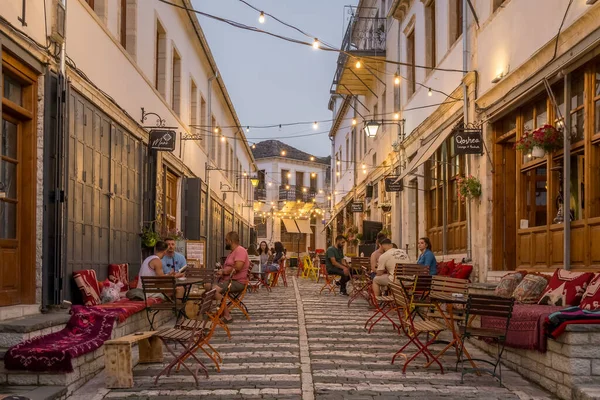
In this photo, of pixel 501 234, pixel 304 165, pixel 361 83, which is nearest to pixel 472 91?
pixel 501 234

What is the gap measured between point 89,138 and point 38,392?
515cm

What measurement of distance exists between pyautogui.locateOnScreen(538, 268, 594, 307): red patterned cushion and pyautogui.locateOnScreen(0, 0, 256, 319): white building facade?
→ 18.6 ft

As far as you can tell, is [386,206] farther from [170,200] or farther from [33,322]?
[33,322]

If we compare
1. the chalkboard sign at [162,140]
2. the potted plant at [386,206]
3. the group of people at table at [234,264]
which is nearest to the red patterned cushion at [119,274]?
the group of people at table at [234,264]

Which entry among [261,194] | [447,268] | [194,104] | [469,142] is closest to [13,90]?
[469,142]

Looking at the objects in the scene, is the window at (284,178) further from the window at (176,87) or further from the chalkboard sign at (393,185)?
the chalkboard sign at (393,185)

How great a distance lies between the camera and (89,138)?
10.1 meters

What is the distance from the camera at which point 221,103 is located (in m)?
28.1

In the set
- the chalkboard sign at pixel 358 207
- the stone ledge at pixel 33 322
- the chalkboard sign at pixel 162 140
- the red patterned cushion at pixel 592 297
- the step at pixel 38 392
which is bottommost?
the step at pixel 38 392

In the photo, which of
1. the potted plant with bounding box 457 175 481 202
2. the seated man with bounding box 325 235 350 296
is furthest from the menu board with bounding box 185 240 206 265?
the potted plant with bounding box 457 175 481 202

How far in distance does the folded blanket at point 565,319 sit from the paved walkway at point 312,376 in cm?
59

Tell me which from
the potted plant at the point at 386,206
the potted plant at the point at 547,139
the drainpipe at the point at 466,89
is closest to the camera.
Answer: the potted plant at the point at 547,139

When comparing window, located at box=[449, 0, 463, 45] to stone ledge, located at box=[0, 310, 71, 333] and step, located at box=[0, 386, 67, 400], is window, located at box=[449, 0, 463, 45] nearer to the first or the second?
stone ledge, located at box=[0, 310, 71, 333]

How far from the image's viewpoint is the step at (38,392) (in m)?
5.61
